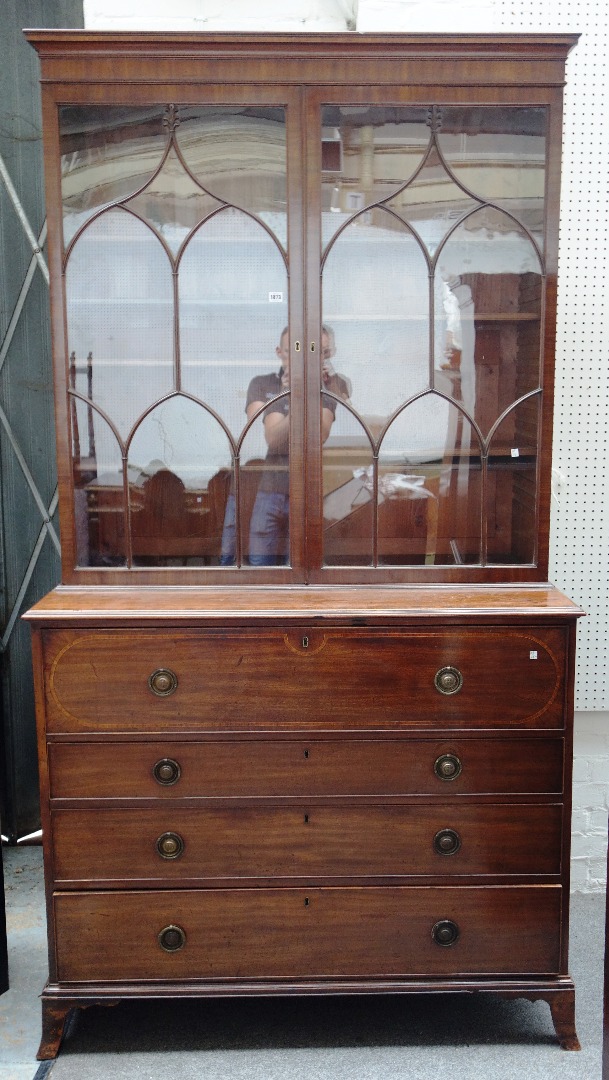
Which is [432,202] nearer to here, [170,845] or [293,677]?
[293,677]

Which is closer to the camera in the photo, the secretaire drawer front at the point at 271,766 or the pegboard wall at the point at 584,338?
the secretaire drawer front at the point at 271,766

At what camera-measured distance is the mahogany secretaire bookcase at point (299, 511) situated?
2.17 m

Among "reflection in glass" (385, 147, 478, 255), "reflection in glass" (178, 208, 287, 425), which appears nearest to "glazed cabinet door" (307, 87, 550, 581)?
"reflection in glass" (385, 147, 478, 255)

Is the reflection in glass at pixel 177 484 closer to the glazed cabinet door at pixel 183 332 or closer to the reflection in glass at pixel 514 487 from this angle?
the glazed cabinet door at pixel 183 332

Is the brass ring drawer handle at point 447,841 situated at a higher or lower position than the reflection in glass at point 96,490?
lower

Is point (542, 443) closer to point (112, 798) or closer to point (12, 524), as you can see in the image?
point (112, 798)

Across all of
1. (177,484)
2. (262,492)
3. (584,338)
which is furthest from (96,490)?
(584,338)

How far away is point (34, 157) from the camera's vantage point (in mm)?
2955

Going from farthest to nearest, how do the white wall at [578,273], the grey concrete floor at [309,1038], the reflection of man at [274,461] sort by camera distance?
the white wall at [578,273] < the reflection of man at [274,461] < the grey concrete floor at [309,1038]

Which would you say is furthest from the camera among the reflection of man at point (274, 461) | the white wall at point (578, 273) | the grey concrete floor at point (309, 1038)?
the white wall at point (578, 273)

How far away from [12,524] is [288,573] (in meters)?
1.23

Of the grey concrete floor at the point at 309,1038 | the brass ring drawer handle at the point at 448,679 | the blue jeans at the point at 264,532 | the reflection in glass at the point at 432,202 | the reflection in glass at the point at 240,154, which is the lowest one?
the grey concrete floor at the point at 309,1038

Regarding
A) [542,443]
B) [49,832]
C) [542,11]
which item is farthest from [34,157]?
[49,832]

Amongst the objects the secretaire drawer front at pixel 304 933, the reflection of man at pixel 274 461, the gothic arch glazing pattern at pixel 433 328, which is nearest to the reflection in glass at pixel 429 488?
the gothic arch glazing pattern at pixel 433 328
